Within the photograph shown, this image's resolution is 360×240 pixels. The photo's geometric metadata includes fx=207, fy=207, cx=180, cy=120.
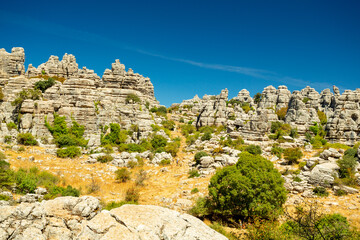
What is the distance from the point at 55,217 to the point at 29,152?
20350 millimetres

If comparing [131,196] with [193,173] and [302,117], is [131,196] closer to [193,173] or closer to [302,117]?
[193,173]

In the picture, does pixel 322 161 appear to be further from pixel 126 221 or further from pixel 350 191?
pixel 126 221

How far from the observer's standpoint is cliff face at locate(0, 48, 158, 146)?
90.7ft

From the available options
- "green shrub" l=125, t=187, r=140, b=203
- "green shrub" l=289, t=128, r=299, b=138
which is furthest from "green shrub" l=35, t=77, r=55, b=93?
"green shrub" l=289, t=128, r=299, b=138

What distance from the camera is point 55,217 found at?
700 centimetres

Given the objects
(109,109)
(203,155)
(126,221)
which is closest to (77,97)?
(109,109)

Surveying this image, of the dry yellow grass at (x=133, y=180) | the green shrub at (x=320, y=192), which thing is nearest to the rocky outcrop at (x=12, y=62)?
the dry yellow grass at (x=133, y=180)

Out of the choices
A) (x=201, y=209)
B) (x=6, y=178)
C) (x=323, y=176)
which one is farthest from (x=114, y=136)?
(x=323, y=176)

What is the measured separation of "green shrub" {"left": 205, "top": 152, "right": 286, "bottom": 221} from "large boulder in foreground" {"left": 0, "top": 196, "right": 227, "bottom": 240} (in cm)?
662

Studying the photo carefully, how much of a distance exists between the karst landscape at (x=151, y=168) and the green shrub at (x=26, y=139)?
99 millimetres

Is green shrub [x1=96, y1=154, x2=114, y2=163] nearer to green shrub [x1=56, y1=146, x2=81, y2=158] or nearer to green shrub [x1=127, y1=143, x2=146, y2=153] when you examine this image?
green shrub [x1=56, y1=146, x2=81, y2=158]

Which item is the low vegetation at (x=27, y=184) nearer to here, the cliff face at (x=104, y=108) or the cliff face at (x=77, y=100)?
the cliff face at (x=77, y=100)

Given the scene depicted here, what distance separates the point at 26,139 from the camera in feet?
82.7

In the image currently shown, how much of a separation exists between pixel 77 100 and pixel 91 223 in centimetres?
2849
